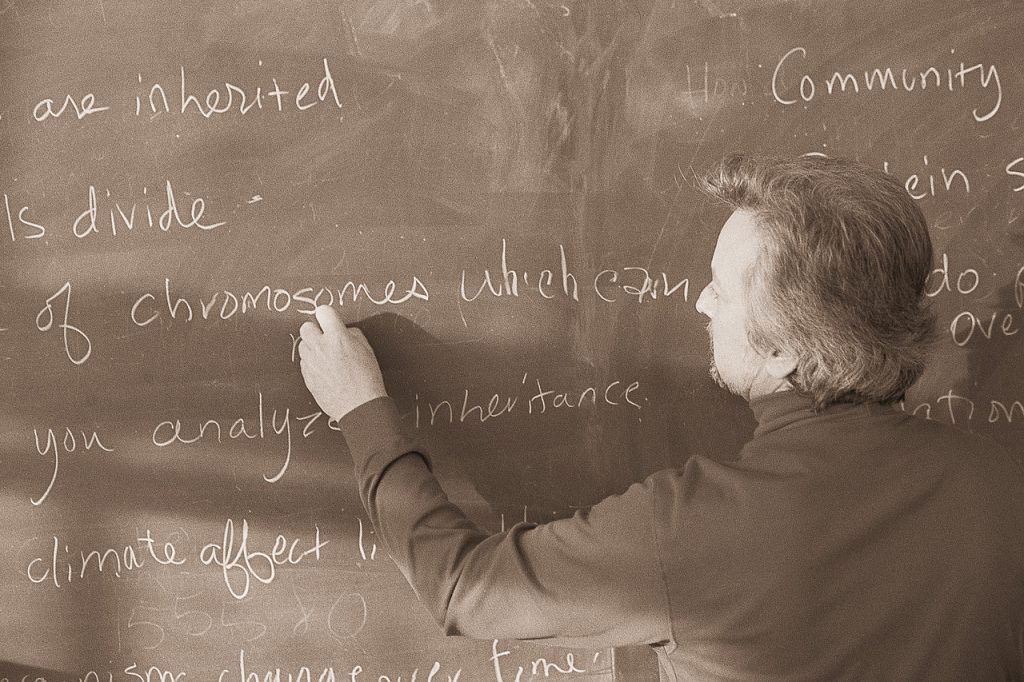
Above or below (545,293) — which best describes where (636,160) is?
above

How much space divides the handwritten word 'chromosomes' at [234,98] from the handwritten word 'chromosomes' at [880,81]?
2.65 feet

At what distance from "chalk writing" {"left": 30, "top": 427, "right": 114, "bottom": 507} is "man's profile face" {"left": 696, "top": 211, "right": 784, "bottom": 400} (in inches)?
41.0

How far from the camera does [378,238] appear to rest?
1471 millimetres

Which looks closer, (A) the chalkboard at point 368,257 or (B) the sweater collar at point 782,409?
(B) the sweater collar at point 782,409

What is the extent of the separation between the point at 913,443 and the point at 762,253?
1.05 ft

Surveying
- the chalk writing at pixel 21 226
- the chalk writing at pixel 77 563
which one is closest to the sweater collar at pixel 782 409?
the chalk writing at pixel 77 563

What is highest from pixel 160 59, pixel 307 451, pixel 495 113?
pixel 160 59

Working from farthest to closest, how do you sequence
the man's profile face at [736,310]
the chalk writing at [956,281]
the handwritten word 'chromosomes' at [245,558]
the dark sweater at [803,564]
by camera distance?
1. the chalk writing at [956,281]
2. the handwritten word 'chromosomes' at [245,558]
3. the man's profile face at [736,310]
4. the dark sweater at [803,564]

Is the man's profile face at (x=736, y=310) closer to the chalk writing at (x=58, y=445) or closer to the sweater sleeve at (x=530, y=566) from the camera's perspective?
the sweater sleeve at (x=530, y=566)

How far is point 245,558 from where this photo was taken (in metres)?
1.49

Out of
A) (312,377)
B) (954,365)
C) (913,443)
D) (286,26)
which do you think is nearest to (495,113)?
(286,26)

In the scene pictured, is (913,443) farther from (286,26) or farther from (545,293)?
(286,26)

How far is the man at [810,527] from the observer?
107 cm

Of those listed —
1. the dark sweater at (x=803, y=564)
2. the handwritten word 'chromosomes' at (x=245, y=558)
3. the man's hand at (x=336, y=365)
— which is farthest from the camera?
the handwritten word 'chromosomes' at (x=245, y=558)
